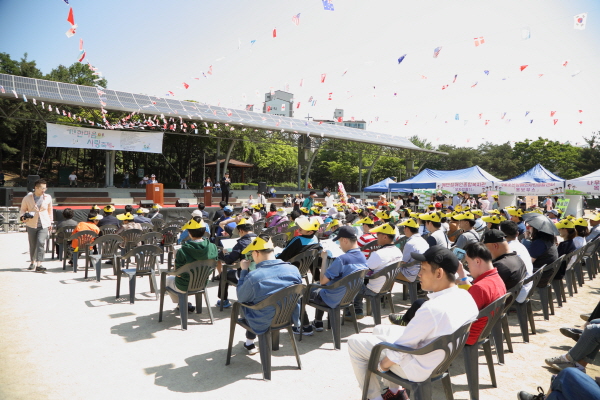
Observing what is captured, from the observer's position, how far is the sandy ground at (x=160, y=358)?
3018 mm

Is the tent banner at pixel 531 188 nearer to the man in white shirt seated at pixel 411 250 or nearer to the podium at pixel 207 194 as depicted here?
the podium at pixel 207 194

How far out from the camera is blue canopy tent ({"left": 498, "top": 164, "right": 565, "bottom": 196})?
1633 centimetres

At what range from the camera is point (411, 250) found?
4773 mm

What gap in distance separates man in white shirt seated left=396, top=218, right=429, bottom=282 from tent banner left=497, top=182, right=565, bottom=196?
47.1ft

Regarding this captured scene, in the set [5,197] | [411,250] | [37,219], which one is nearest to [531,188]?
[411,250]

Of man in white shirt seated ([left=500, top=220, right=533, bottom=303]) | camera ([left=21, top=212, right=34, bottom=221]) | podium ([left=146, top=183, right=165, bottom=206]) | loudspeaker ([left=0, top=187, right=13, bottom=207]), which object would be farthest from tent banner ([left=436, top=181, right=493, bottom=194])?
loudspeaker ([left=0, top=187, right=13, bottom=207])

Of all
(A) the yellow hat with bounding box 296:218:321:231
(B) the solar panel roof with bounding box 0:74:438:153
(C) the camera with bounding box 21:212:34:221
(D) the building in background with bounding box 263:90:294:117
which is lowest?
(C) the camera with bounding box 21:212:34:221

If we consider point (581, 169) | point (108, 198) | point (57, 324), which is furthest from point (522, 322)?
point (581, 169)

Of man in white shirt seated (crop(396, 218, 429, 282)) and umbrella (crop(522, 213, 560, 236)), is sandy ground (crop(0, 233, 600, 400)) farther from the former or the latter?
umbrella (crop(522, 213, 560, 236))

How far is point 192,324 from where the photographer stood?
4480mm

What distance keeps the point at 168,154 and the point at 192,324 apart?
35.3 meters

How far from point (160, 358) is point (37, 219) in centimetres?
470

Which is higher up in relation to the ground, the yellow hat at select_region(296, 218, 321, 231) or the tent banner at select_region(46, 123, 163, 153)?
the tent banner at select_region(46, 123, 163, 153)

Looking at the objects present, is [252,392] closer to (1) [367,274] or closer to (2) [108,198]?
(1) [367,274]
